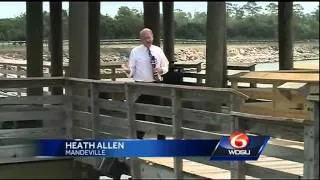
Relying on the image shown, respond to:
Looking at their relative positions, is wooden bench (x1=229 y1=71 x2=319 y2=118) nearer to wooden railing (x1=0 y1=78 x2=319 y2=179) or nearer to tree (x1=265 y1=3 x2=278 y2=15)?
wooden railing (x1=0 y1=78 x2=319 y2=179)

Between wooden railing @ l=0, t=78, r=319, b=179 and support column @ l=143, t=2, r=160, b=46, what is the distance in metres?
3.75

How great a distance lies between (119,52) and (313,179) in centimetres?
523

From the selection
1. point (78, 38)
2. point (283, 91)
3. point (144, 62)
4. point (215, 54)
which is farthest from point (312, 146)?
point (78, 38)

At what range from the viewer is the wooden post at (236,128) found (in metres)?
5.83

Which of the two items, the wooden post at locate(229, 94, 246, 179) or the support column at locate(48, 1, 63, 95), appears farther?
the support column at locate(48, 1, 63, 95)

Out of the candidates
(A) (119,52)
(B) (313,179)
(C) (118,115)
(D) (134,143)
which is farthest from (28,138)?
(B) (313,179)

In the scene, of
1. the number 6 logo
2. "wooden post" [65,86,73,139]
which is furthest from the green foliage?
"wooden post" [65,86,73,139]

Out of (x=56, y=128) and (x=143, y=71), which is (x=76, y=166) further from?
(x=143, y=71)

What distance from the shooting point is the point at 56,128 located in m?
9.23

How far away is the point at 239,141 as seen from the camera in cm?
509

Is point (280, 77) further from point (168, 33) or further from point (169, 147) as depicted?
point (168, 33)

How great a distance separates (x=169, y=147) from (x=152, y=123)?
1939mm

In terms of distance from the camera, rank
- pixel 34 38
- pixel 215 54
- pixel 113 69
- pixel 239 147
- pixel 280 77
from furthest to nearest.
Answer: pixel 113 69 → pixel 34 38 → pixel 215 54 → pixel 280 77 → pixel 239 147

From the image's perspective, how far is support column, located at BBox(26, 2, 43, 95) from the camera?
12.3 meters
